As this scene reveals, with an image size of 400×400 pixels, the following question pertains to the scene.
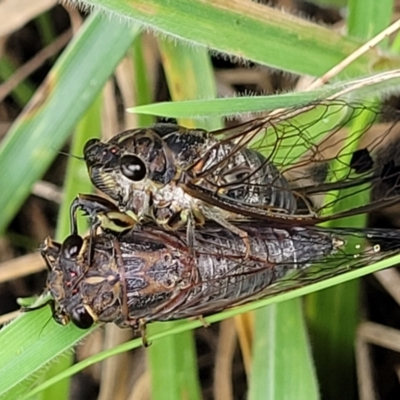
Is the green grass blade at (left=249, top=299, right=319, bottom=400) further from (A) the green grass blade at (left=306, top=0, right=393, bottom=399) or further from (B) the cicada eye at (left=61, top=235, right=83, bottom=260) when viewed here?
(B) the cicada eye at (left=61, top=235, right=83, bottom=260)

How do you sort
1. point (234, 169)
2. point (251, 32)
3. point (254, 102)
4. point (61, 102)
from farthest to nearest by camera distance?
point (61, 102)
point (234, 169)
point (251, 32)
point (254, 102)

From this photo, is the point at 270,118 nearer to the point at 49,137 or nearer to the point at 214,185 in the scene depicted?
the point at 214,185

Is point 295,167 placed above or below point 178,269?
above

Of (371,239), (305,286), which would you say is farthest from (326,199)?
(305,286)

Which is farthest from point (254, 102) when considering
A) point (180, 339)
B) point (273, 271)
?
point (180, 339)

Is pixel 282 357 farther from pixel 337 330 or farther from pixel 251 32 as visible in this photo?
pixel 251 32

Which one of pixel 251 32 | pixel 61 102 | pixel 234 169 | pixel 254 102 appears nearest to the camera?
pixel 254 102

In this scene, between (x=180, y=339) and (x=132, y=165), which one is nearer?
(x=132, y=165)

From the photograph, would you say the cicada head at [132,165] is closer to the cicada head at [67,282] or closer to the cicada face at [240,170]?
the cicada face at [240,170]

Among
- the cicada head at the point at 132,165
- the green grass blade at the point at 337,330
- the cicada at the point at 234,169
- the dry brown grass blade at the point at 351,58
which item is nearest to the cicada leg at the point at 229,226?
the cicada at the point at 234,169
